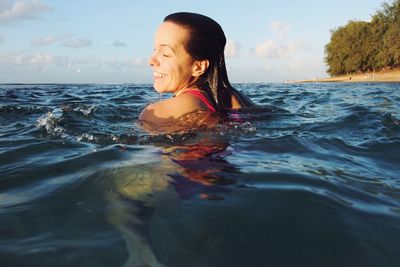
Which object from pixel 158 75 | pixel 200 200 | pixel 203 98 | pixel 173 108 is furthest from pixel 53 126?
pixel 200 200

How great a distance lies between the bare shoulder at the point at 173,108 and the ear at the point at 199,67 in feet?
1.46

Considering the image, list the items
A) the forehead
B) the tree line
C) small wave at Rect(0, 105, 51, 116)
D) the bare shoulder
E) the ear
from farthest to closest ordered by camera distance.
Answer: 1. the tree line
2. small wave at Rect(0, 105, 51, 116)
3. the ear
4. the forehead
5. the bare shoulder

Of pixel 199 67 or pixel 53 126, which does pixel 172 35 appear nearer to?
pixel 199 67

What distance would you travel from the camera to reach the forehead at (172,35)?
13.5 ft

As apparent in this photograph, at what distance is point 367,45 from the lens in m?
63.4

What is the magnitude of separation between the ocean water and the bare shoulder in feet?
0.88

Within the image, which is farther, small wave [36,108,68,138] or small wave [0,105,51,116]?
small wave [0,105,51,116]

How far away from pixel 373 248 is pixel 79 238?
1.34m

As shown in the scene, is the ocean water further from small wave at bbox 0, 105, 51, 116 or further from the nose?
small wave at bbox 0, 105, 51, 116

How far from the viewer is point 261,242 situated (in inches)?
71.4

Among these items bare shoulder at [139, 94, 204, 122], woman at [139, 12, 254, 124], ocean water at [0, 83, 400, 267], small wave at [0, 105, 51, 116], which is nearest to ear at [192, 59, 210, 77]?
woman at [139, 12, 254, 124]

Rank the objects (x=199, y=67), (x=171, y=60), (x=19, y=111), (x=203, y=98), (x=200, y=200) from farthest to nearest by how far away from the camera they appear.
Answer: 1. (x=19, y=111)
2. (x=199, y=67)
3. (x=171, y=60)
4. (x=203, y=98)
5. (x=200, y=200)

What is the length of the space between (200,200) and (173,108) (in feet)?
6.47

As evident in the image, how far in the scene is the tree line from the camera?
57.5 metres
